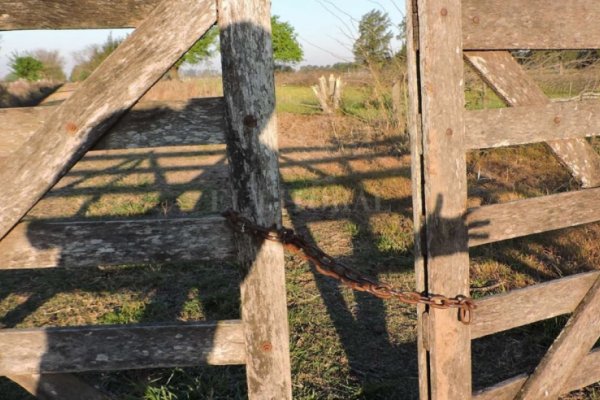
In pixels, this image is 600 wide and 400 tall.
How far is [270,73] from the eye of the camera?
1.66 meters

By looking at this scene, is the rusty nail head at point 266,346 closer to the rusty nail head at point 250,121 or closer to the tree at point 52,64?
the rusty nail head at point 250,121

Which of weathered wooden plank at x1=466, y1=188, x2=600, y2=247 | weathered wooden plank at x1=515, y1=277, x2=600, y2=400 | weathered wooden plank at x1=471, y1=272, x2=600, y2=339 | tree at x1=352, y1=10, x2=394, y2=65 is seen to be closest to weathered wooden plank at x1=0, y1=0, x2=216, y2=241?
weathered wooden plank at x1=466, y1=188, x2=600, y2=247

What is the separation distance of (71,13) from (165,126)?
46 cm

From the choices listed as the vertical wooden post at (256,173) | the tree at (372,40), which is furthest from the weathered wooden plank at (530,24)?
the tree at (372,40)

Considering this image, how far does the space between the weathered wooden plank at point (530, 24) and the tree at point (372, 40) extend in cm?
505

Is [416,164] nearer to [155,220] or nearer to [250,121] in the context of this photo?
[250,121]

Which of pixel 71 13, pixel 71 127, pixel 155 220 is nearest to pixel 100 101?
pixel 71 127

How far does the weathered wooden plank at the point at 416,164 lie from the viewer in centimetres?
201

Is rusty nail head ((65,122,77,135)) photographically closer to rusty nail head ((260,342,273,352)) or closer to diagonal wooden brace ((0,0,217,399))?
diagonal wooden brace ((0,0,217,399))

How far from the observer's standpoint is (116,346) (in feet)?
5.96

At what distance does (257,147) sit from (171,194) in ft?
22.5

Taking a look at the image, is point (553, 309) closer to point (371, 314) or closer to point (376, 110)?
point (371, 314)

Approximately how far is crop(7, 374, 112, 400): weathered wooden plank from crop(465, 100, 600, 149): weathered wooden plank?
1860mm

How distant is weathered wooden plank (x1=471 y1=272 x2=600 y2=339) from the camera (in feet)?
7.53
